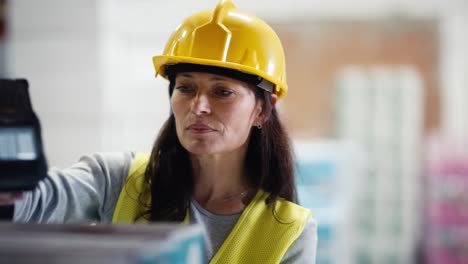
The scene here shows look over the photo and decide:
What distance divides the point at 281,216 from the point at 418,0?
656cm

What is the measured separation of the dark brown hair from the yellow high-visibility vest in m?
0.04

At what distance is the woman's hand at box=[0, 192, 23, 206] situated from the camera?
126 centimetres

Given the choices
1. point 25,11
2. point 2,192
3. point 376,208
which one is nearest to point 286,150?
point 2,192

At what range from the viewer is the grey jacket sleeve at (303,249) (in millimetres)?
1574

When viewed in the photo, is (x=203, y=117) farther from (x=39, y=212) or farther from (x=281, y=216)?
(x=39, y=212)

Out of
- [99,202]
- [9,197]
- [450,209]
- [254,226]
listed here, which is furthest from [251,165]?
[450,209]

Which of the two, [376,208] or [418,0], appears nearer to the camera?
[376,208]

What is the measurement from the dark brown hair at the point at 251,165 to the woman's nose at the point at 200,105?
0.48 ft

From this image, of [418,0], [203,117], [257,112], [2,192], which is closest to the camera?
[2,192]

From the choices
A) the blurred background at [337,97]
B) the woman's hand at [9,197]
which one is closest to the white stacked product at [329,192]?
the blurred background at [337,97]

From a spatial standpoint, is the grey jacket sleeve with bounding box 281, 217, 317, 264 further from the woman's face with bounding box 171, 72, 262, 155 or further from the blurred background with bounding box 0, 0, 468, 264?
the blurred background with bounding box 0, 0, 468, 264

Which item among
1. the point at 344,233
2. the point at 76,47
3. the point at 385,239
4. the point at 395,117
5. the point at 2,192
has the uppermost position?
the point at 2,192

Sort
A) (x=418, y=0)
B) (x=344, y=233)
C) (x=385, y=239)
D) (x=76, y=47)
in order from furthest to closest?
(x=418, y=0) < (x=385, y=239) < (x=344, y=233) < (x=76, y=47)

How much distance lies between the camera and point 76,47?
4.84 m
